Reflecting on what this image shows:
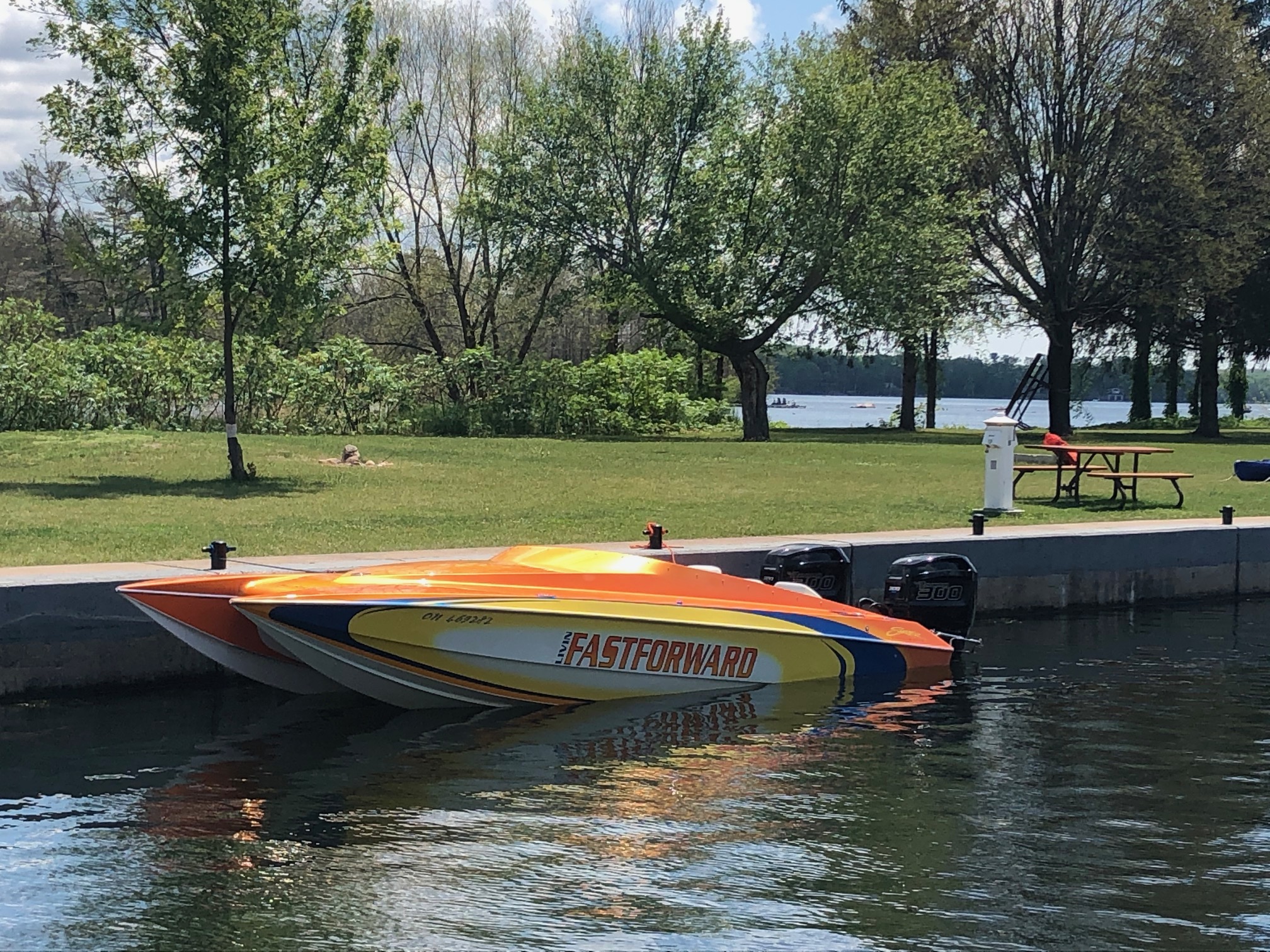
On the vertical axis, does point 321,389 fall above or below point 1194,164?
below

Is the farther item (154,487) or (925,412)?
(925,412)

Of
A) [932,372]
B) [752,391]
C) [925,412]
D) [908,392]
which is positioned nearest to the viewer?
[752,391]

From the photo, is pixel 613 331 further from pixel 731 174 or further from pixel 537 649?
pixel 537 649

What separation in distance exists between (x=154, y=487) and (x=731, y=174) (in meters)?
21.8

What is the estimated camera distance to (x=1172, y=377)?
54219 mm

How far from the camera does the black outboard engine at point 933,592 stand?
12.5 m

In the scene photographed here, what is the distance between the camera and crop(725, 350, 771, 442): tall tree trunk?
36.4 metres

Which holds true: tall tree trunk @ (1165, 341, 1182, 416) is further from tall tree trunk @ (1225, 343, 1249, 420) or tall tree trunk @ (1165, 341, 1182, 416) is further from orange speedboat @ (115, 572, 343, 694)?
orange speedboat @ (115, 572, 343, 694)

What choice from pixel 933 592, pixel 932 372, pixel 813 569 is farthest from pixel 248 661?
pixel 932 372

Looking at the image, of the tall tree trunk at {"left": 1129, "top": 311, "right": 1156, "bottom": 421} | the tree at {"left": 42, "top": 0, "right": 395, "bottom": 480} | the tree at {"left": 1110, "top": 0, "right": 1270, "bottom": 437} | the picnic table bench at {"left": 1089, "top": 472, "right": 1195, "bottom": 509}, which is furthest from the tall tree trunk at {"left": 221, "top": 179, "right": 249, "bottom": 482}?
the tall tree trunk at {"left": 1129, "top": 311, "right": 1156, "bottom": 421}

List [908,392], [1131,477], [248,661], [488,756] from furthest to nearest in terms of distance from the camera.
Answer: [908,392], [1131,477], [248,661], [488,756]

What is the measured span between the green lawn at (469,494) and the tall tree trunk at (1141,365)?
16.9 meters

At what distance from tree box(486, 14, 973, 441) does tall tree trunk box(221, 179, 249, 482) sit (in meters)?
16.9

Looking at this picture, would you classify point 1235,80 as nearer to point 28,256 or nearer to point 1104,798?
point 1104,798
